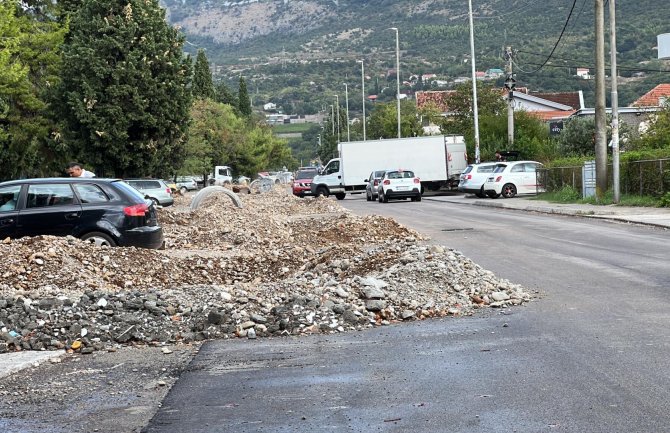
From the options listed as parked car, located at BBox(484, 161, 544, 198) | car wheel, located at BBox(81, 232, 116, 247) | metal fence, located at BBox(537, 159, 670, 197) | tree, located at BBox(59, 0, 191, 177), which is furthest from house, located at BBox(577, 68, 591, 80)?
car wheel, located at BBox(81, 232, 116, 247)

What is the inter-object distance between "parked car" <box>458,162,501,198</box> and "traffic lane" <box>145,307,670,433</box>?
36.5 m

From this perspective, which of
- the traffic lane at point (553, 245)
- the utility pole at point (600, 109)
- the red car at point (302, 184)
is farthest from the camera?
the red car at point (302, 184)

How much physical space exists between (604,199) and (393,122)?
65473 mm

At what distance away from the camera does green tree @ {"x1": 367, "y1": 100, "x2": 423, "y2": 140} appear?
302 feet

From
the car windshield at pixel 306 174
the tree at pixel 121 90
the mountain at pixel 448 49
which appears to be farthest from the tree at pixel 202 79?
the tree at pixel 121 90

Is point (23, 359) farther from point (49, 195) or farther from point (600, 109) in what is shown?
point (600, 109)

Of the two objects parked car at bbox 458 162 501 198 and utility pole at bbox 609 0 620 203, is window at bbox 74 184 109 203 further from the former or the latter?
parked car at bbox 458 162 501 198

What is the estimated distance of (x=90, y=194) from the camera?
15859 millimetres

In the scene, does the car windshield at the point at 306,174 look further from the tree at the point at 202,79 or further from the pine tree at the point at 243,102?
the pine tree at the point at 243,102

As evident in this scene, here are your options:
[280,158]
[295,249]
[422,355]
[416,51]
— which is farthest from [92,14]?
[416,51]

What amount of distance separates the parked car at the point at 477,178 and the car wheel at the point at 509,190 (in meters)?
1.02

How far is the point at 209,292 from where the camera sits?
1066cm

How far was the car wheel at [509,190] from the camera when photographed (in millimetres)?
44688

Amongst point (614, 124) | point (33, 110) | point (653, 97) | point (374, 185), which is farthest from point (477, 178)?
point (653, 97)
